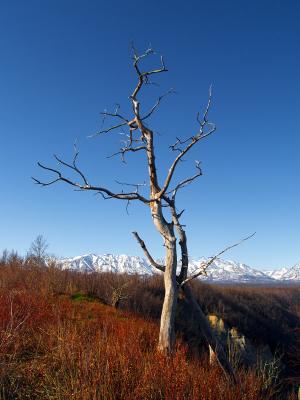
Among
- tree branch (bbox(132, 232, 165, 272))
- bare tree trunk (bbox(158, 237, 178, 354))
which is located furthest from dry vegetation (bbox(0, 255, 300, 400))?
tree branch (bbox(132, 232, 165, 272))

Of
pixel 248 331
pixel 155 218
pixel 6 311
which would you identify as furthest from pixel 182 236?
pixel 248 331

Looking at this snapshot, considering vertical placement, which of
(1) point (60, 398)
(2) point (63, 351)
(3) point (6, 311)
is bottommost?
(1) point (60, 398)

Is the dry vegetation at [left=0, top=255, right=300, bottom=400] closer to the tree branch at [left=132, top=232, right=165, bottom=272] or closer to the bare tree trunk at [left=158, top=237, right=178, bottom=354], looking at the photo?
the bare tree trunk at [left=158, top=237, right=178, bottom=354]

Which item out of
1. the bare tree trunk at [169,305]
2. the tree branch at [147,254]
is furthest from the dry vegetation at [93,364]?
the tree branch at [147,254]

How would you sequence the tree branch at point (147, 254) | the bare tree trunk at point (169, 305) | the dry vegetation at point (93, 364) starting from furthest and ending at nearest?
the tree branch at point (147, 254), the bare tree trunk at point (169, 305), the dry vegetation at point (93, 364)

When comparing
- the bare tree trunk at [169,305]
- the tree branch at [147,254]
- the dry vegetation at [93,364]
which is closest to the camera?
the dry vegetation at [93,364]

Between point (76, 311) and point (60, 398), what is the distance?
8.64 metres

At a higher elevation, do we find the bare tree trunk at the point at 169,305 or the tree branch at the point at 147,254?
the tree branch at the point at 147,254

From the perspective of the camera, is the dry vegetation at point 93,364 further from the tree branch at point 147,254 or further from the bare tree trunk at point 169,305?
the tree branch at point 147,254

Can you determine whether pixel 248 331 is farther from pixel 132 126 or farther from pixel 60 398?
pixel 60 398

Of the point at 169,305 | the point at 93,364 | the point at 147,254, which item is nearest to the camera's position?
the point at 93,364

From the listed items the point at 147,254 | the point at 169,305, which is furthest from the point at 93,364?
the point at 147,254

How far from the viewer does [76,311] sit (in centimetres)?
1308

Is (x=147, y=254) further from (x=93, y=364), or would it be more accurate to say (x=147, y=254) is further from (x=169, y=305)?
(x=93, y=364)
